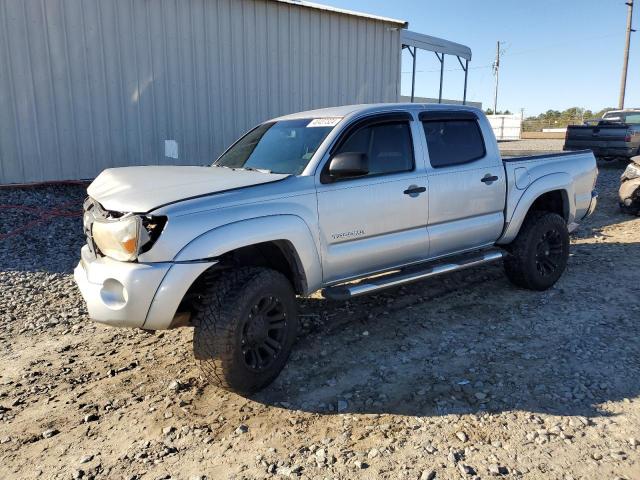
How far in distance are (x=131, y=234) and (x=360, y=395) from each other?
1.78 meters

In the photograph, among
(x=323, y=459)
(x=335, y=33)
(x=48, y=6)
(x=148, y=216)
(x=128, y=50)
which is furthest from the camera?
(x=335, y=33)

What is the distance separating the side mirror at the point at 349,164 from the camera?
3.59 m

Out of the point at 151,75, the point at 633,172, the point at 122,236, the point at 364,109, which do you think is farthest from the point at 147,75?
the point at 633,172

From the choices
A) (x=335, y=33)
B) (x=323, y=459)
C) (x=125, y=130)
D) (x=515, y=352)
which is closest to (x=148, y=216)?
(x=323, y=459)

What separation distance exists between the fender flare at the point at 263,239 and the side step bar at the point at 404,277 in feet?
0.59

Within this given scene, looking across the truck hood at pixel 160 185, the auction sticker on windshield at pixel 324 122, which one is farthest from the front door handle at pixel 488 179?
the truck hood at pixel 160 185

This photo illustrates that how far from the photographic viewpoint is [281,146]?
4277 millimetres

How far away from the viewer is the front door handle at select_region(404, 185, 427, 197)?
4.15 m

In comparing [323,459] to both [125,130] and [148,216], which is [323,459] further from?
[125,130]

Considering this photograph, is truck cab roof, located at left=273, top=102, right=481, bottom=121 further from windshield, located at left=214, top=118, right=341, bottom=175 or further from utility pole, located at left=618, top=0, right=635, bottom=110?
utility pole, located at left=618, top=0, right=635, bottom=110

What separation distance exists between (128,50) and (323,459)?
8125 mm

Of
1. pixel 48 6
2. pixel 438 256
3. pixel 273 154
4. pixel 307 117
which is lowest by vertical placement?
pixel 438 256

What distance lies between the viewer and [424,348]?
405 centimetres

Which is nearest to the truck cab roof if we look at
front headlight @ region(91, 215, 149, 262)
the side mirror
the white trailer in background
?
the side mirror
